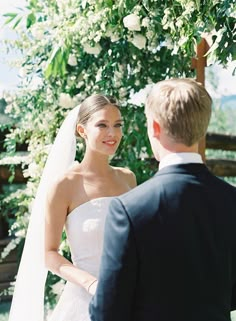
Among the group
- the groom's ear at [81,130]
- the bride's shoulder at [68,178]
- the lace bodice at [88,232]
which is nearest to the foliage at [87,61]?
the groom's ear at [81,130]

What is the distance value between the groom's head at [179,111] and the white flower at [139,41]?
2.39 metres

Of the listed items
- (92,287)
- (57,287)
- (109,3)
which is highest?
(109,3)

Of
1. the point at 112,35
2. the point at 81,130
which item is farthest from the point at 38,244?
the point at 112,35

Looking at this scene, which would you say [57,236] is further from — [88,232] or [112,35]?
[112,35]

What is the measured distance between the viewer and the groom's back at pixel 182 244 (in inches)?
51.4

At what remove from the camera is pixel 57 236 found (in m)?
2.11

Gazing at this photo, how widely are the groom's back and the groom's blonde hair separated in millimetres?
81

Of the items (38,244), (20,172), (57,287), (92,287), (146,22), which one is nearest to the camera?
(92,287)

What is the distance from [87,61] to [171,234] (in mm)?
2937

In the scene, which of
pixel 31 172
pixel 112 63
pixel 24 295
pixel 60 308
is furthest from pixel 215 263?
pixel 31 172

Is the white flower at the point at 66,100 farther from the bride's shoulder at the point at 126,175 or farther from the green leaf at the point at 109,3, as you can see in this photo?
the bride's shoulder at the point at 126,175

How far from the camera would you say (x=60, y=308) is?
2293mm

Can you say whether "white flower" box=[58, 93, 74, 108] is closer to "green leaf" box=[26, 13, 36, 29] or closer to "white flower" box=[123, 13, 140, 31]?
"green leaf" box=[26, 13, 36, 29]

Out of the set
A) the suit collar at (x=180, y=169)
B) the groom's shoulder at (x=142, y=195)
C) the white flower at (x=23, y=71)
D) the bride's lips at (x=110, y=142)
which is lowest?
the white flower at (x=23, y=71)
